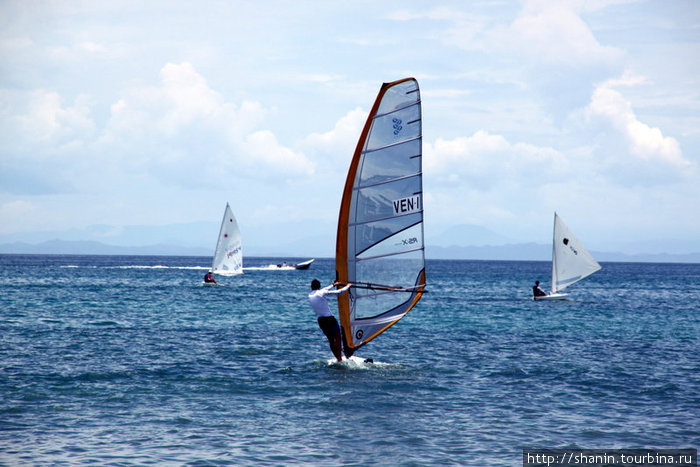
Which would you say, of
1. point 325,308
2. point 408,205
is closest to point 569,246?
point 408,205

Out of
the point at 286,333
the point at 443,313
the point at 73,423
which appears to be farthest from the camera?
the point at 443,313

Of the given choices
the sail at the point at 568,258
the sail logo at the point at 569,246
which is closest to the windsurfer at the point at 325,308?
the sail at the point at 568,258

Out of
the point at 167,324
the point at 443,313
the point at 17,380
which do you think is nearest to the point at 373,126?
the point at 17,380

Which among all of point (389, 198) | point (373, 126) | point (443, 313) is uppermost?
point (373, 126)

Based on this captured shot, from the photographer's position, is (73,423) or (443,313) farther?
(443,313)

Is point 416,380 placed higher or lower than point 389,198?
lower

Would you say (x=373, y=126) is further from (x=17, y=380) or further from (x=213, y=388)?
(x=17, y=380)

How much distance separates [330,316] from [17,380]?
838cm

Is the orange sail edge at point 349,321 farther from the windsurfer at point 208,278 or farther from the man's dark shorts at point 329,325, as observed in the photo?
the windsurfer at point 208,278

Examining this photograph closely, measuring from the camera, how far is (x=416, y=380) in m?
18.3

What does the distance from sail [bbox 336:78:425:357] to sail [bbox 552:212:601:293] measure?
36.3m

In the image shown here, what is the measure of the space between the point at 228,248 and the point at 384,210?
6534 cm

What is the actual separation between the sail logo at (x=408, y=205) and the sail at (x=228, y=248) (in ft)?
203

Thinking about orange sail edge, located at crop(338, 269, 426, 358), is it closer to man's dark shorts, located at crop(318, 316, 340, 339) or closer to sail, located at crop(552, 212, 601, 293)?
man's dark shorts, located at crop(318, 316, 340, 339)
